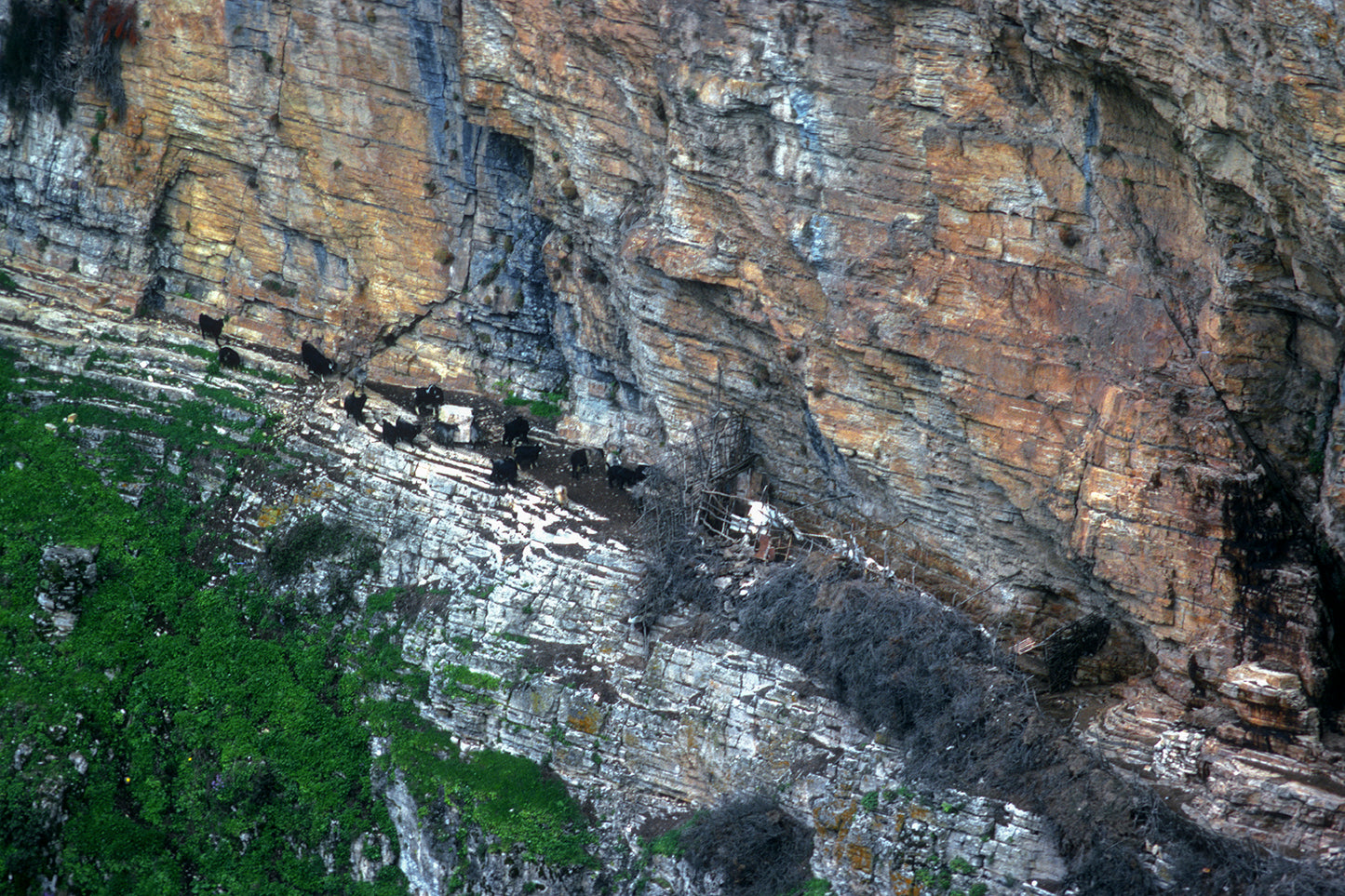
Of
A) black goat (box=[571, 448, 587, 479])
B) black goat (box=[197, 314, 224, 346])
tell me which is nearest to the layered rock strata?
black goat (box=[571, 448, 587, 479])

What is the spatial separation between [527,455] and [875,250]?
9.02 metres

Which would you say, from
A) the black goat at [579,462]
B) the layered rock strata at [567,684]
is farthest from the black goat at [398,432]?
the black goat at [579,462]

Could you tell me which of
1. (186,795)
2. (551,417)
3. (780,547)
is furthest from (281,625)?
(780,547)

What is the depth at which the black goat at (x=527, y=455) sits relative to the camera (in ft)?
82.4

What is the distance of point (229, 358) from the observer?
27.3m

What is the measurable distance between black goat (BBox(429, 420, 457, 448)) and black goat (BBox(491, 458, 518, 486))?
4.63 feet

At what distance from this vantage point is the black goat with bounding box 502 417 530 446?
25609 mm

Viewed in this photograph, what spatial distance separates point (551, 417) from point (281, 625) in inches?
282

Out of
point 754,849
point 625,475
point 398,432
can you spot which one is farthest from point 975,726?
point 398,432

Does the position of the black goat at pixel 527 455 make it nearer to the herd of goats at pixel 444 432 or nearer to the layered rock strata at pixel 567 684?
the herd of goats at pixel 444 432

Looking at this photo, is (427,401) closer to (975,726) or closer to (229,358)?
(229,358)

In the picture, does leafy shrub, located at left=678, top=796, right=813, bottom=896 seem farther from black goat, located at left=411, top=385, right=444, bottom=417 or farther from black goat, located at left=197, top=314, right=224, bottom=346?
black goat, located at left=197, top=314, right=224, bottom=346

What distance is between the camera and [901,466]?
68.0 feet

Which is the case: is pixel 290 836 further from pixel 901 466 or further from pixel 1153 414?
pixel 1153 414
